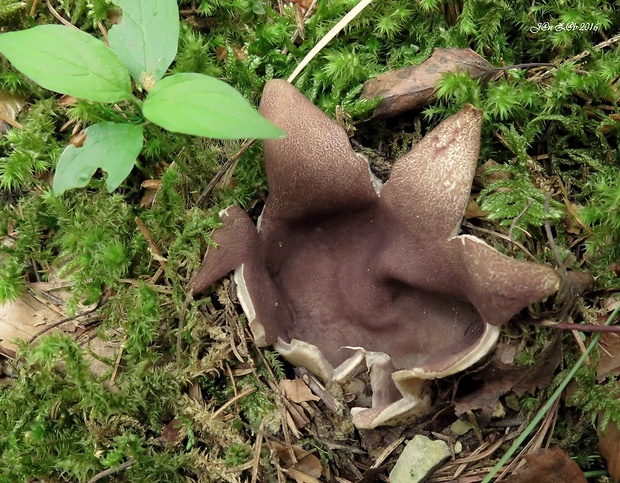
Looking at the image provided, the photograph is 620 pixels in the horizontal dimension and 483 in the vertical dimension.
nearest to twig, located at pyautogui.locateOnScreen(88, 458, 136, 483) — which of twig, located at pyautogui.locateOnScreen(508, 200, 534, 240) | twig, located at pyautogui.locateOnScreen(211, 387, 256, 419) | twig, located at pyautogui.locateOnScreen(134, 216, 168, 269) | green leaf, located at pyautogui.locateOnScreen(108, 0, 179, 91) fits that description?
twig, located at pyautogui.locateOnScreen(211, 387, 256, 419)

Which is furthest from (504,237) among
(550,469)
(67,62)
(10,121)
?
(10,121)

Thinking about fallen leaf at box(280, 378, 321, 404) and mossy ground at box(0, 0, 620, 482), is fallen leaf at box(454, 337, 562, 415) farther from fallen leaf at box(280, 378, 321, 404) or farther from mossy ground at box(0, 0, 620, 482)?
fallen leaf at box(280, 378, 321, 404)

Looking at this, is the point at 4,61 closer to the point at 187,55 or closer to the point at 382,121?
the point at 187,55

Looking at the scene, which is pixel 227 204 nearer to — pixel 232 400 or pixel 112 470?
pixel 232 400

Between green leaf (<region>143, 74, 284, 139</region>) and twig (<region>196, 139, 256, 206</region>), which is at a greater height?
green leaf (<region>143, 74, 284, 139</region>)

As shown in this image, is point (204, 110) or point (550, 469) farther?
point (550, 469)

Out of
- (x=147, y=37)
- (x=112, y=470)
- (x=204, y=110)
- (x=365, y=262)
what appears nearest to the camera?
(x=204, y=110)
